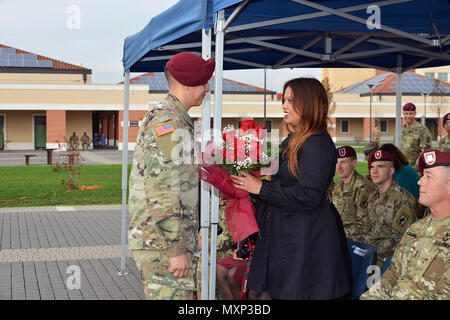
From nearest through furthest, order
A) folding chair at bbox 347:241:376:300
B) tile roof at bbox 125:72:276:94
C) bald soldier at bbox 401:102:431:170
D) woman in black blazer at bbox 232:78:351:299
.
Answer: woman in black blazer at bbox 232:78:351:299 → folding chair at bbox 347:241:376:300 → bald soldier at bbox 401:102:431:170 → tile roof at bbox 125:72:276:94

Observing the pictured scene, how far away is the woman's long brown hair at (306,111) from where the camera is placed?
9.31ft

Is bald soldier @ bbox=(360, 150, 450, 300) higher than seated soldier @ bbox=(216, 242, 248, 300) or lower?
higher

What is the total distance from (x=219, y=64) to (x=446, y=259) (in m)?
1.88

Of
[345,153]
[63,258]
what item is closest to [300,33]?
[345,153]

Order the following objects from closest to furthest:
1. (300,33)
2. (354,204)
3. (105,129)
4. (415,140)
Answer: (354,204)
(300,33)
(415,140)
(105,129)

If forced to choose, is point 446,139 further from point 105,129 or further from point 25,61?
point 105,129

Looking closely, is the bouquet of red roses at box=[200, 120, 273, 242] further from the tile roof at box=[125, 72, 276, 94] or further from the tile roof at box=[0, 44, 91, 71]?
the tile roof at box=[125, 72, 276, 94]

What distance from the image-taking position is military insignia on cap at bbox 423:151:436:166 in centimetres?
281

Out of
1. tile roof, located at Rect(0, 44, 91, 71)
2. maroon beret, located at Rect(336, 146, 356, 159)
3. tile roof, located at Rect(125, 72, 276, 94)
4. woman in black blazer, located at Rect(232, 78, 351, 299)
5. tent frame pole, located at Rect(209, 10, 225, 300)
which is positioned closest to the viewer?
woman in black blazer, located at Rect(232, 78, 351, 299)

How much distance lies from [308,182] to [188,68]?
2.96 feet

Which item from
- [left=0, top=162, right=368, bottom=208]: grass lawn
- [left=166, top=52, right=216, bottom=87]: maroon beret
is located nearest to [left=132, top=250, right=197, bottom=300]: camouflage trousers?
[left=166, top=52, right=216, bottom=87]: maroon beret

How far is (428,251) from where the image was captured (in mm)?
2695

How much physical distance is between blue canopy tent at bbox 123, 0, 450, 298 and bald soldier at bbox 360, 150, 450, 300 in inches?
46.1

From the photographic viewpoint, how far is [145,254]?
9.85 ft
